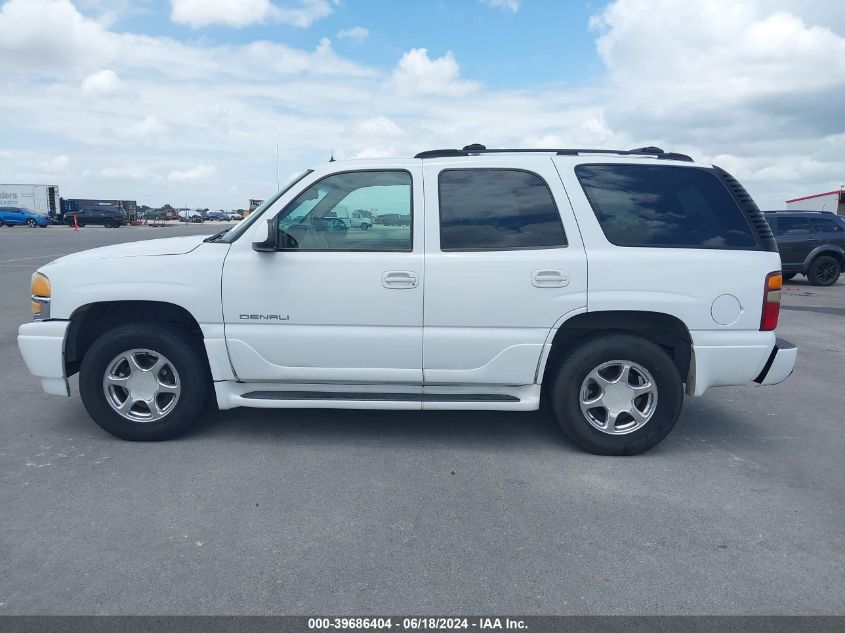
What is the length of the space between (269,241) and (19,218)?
54.8 metres

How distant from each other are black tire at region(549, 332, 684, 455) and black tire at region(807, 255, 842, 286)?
14.7m

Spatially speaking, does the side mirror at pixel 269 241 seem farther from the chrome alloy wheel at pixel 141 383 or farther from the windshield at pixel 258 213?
the chrome alloy wheel at pixel 141 383

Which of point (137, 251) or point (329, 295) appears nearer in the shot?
point (329, 295)

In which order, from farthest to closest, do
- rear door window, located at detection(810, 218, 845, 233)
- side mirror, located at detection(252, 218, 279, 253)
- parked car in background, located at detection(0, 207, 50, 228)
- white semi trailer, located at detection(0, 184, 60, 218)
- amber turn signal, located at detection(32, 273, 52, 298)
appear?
1. white semi trailer, located at detection(0, 184, 60, 218)
2. parked car in background, located at detection(0, 207, 50, 228)
3. rear door window, located at detection(810, 218, 845, 233)
4. amber turn signal, located at detection(32, 273, 52, 298)
5. side mirror, located at detection(252, 218, 279, 253)

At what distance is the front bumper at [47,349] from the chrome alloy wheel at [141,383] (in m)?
0.31

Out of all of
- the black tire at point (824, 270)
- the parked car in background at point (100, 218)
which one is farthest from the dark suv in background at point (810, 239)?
the parked car in background at point (100, 218)

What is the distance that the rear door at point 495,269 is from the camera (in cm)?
445

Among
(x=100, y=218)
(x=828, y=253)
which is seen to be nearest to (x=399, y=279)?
(x=828, y=253)

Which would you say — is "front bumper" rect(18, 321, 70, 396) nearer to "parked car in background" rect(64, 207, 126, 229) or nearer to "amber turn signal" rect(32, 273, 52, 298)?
"amber turn signal" rect(32, 273, 52, 298)

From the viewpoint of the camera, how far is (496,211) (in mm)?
4594

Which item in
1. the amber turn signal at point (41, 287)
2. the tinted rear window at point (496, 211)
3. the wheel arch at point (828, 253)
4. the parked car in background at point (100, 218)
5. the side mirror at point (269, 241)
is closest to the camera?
the side mirror at point (269, 241)

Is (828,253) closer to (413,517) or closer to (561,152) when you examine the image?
(561,152)

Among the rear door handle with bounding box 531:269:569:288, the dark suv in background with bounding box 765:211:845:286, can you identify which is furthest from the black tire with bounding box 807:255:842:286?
the rear door handle with bounding box 531:269:569:288

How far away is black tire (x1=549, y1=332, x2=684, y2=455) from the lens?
14.8 feet
